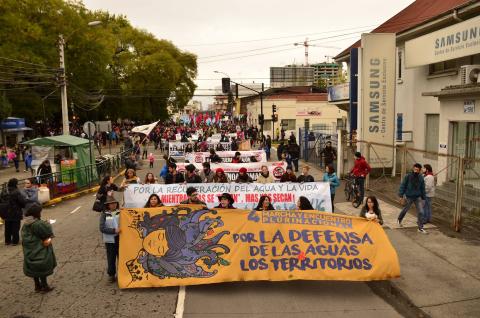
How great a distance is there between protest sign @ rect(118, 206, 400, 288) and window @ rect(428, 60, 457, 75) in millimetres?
12303

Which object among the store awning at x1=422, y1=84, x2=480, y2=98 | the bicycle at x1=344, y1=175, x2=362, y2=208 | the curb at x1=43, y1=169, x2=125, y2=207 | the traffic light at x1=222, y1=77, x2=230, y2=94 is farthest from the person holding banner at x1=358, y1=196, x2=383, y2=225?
the traffic light at x1=222, y1=77, x2=230, y2=94

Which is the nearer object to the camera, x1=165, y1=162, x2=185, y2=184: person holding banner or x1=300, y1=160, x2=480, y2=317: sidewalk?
x1=300, y1=160, x2=480, y2=317: sidewalk

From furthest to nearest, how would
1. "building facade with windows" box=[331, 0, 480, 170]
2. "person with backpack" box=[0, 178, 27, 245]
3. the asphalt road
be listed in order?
"building facade with windows" box=[331, 0, 480, 170], "person with backpack" box=[0, 178, 27, 245], the asphalt road

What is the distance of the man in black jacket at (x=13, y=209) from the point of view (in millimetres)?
10570

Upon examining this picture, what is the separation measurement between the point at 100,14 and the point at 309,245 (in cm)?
6035

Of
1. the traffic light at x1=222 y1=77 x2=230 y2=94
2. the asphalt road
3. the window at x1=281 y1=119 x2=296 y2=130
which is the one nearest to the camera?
the asphalt road

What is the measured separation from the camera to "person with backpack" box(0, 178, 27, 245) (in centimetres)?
1055

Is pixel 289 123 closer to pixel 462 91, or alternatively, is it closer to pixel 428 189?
pixel 462 91

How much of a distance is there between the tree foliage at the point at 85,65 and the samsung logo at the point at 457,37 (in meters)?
19.4

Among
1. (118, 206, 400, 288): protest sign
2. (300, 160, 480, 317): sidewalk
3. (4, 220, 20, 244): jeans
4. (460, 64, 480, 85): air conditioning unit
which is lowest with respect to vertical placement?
(300, 160, 480, 317): sidewalk

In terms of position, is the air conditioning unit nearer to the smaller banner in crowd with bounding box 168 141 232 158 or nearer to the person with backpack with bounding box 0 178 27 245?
the person with backpack with bounding box 0 178 27 245

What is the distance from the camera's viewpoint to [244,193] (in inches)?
434

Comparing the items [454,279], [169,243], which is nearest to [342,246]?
[454,279]

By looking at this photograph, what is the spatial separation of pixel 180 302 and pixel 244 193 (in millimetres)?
4402
